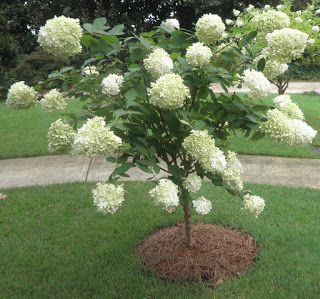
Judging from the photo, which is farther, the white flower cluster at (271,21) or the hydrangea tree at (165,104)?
the white flower cluster at (271,21)

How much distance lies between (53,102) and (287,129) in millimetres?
1437

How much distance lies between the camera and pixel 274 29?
9.90 feet

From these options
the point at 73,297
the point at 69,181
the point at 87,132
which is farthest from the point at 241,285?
the point at 69,181

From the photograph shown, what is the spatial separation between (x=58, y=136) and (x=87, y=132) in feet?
1.73

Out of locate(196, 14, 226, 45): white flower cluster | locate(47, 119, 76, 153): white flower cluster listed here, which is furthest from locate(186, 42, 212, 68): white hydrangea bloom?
locate(47, 119, 76, 153): white flower cluster

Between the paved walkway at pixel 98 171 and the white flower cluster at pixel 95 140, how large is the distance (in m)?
3.78

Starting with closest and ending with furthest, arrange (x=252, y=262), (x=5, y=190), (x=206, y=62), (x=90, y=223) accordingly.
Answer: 1. (x=206, y=62)
2. (x=252, y=262)
3. (x=90, y=223)
4. (x=5, y=190)

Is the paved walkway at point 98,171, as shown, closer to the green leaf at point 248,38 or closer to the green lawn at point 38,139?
the green lawn at point 38,139

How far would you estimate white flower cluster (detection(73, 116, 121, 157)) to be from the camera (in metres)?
2.39

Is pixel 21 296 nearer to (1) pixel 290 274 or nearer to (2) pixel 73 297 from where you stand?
(2) pixel 73 297

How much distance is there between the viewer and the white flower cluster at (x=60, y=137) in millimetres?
2887

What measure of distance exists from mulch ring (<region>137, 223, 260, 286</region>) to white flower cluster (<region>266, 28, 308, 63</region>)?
1.76 meters

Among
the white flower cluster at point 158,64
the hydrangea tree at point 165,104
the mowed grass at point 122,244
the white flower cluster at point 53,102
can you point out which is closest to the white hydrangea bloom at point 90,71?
the hydrangea tree at point 165,104

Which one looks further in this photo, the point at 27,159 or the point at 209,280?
the point at 27,159
